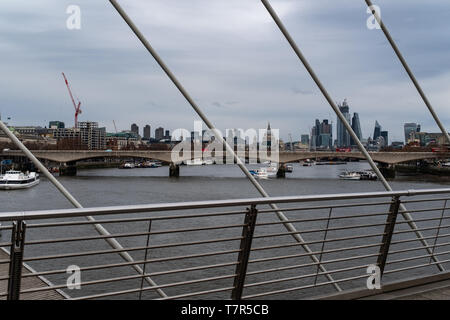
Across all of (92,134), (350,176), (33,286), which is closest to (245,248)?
(33,286)

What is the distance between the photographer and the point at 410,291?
346 centimetres

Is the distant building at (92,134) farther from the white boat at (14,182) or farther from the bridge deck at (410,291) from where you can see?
the bridge deck at (410,291)

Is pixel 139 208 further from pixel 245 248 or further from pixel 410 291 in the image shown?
pixel 410 291

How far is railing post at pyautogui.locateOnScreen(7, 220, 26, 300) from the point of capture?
6.72ft

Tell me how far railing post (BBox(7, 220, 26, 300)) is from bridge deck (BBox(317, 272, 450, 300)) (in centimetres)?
185

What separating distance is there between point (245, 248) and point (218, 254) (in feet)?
0.82

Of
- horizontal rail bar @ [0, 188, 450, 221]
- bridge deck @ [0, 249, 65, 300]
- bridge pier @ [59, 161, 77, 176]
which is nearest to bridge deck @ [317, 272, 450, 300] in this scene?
horizontal rail bar @ [0, 188, 450, 221]

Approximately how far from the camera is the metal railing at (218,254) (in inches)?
88.7

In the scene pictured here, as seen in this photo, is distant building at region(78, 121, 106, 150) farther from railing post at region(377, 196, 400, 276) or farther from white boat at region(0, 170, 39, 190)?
railing post at region(377, 196, 400, 276)

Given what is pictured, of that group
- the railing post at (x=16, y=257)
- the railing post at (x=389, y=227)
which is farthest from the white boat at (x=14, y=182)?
the railing post at (x=16, y=257)

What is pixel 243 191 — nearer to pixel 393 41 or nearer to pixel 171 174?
pixel 171 174

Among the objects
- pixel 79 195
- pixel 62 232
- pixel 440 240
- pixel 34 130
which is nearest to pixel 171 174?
pixel 79 195

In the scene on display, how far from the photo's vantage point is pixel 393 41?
202 inches
